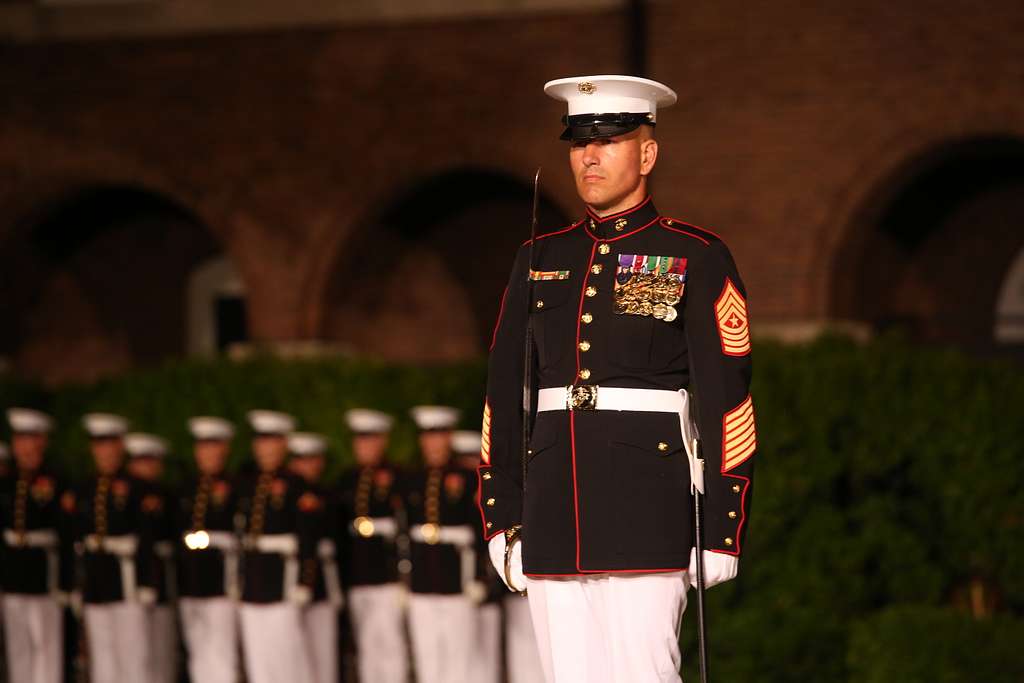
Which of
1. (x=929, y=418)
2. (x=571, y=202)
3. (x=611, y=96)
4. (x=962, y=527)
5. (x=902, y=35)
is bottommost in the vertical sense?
(x=962, y=527)

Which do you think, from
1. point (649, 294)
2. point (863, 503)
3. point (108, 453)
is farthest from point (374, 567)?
point (649, 294)

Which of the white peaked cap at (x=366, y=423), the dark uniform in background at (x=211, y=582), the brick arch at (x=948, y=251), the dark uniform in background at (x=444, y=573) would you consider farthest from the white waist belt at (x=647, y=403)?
the brick arch at (x=948, y=251)

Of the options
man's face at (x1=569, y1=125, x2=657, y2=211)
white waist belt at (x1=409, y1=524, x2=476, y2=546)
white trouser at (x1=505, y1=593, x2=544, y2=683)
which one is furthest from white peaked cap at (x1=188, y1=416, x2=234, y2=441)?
man's face at (x1=569, y1=125, x2=657, y2=211)

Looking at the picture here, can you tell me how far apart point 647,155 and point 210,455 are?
23.4ft

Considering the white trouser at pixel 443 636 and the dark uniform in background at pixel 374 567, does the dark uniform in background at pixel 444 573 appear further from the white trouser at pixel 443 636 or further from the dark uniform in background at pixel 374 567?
the dark uniform in background at pixel 374 567

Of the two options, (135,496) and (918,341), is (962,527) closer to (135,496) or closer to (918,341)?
(135,496)

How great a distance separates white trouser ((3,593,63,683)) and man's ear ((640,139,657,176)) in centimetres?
743

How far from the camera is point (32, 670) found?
10898 millimetres

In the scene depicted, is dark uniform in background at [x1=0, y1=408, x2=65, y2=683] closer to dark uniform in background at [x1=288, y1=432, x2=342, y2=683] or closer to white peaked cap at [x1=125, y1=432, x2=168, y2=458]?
white peaked cap at [x1=125, y1=432, x2=168, y2=458]

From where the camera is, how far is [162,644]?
36.6ft

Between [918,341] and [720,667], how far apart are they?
31.0 ft

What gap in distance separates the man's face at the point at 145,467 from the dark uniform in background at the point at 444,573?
6.26 feet

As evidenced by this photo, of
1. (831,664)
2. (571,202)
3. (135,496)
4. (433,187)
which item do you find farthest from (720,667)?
(433,187)

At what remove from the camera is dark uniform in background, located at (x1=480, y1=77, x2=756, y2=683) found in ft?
14.1
